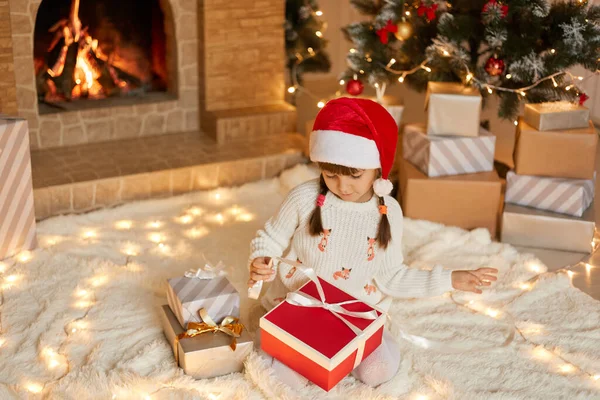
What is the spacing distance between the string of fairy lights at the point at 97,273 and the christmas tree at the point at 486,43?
757 millimetres

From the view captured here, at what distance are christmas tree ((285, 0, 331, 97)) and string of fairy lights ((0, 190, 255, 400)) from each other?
0.86m

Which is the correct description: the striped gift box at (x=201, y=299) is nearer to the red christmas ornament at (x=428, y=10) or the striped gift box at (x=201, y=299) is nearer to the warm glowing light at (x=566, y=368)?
the warm glowing light at (x=566, y=368)

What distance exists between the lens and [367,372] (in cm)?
206

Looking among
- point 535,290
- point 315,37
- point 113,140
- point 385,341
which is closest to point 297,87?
point 315,37

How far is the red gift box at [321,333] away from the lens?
74.0 inches

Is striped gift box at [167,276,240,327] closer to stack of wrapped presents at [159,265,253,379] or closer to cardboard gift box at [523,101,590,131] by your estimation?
stack of wrapped presents at [159,265,253,379]

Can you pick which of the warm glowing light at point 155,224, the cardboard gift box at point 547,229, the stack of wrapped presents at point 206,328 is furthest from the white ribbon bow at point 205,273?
the cardboard gift box at point 547,229

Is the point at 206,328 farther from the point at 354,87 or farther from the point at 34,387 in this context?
the point at 354,87

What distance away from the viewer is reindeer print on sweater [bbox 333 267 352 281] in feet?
7.14

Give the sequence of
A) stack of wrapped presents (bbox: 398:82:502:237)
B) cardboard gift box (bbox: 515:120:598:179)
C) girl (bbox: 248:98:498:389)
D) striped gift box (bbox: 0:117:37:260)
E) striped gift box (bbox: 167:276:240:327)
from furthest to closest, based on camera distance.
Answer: stack of wrapped presents (bbox: 398:82:502:237) → cardboard gift box (bbox: 515:120:598:179) → striped gift box (bbox: 0:117:37:260) → striped gift box (bbox: 167:276:240:327) → girl (bbox: 248:98:498:389)

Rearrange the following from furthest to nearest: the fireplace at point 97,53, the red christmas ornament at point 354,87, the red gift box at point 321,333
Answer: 1. the fireplace at point 97,53
2. the red christmas ornament at point 354,87
3. the red gift box at point 321,333

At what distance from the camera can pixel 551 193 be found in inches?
113

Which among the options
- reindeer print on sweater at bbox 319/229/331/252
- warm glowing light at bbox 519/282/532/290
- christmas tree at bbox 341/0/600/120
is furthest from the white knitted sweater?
christmas tree at bbox 341/0/600/120

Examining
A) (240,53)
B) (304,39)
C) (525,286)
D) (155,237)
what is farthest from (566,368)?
(304,39)
